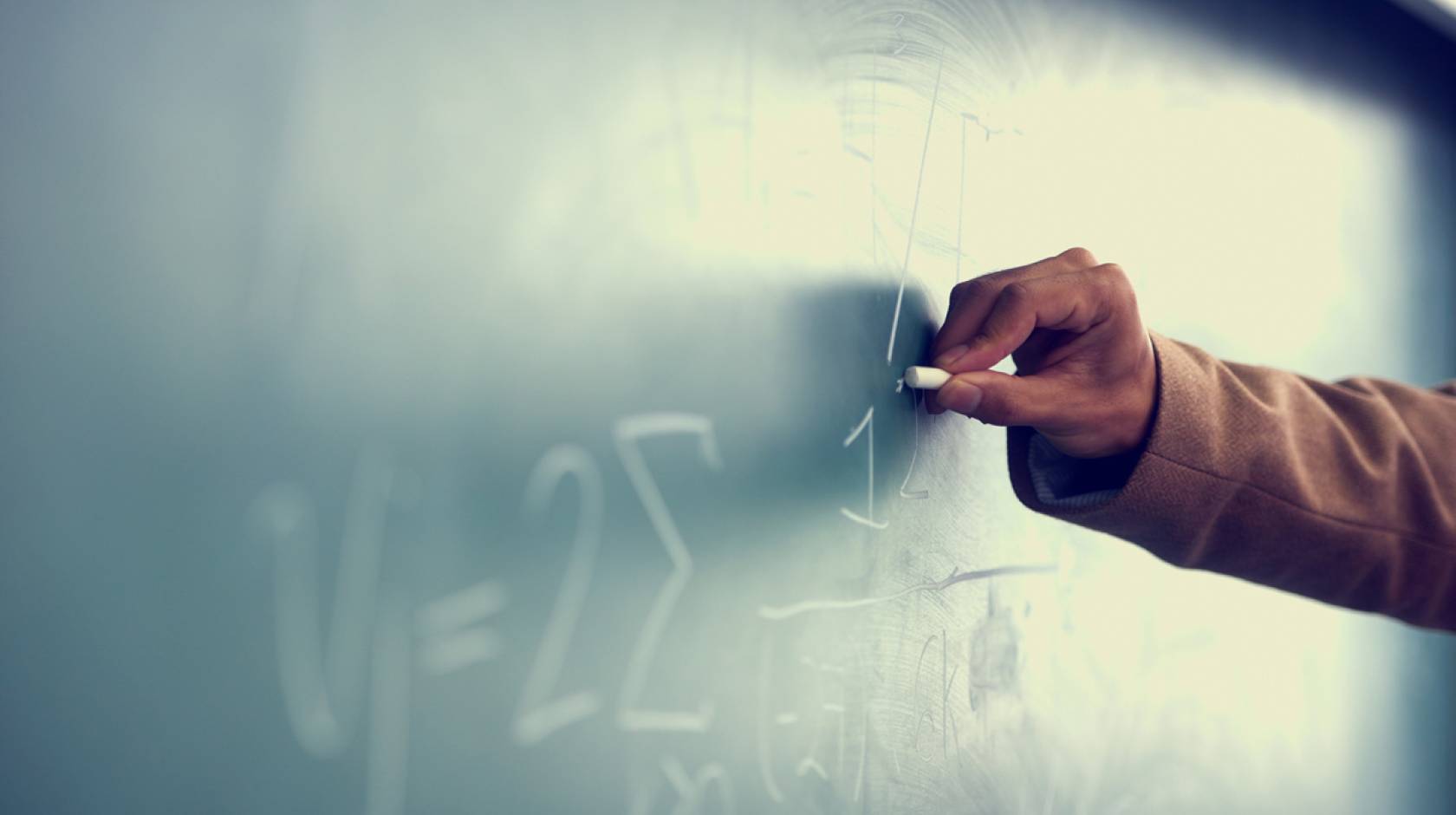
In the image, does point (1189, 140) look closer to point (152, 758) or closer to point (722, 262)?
point (722, 262)

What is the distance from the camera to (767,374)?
0.55m

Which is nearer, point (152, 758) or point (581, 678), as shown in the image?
point (152, 758)

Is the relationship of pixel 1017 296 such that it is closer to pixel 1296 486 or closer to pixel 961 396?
pixel 961 396

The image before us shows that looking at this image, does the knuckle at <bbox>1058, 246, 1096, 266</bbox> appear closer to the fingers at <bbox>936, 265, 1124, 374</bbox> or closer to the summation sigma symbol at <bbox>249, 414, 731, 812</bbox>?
the fingers at <bbox>936, 265, 1124, 374</bbox>

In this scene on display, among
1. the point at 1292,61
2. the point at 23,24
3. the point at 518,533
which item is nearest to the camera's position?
the point at 23,24

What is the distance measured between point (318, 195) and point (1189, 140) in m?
0.77

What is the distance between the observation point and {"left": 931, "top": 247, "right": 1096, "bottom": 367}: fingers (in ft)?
1.89

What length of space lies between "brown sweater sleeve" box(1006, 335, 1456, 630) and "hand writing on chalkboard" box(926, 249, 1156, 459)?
26 millimetres

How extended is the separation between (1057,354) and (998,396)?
0.07 meters

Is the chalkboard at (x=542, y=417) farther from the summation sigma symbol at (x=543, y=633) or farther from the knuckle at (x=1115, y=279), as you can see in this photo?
the knuckle at (x=1115, y=279)

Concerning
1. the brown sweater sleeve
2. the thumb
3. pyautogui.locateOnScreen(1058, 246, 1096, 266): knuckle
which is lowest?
the brown sweater sleeve

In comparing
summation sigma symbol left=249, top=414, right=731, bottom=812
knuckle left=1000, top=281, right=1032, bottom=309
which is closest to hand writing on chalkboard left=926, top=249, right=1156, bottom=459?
knuckle left=1000, top=281, right=1032, bottom=309

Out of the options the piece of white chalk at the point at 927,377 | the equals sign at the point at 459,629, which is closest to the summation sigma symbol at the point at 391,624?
the equals sign at the point at 459,629

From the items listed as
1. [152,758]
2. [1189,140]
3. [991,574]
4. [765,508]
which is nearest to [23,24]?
[152,758]
